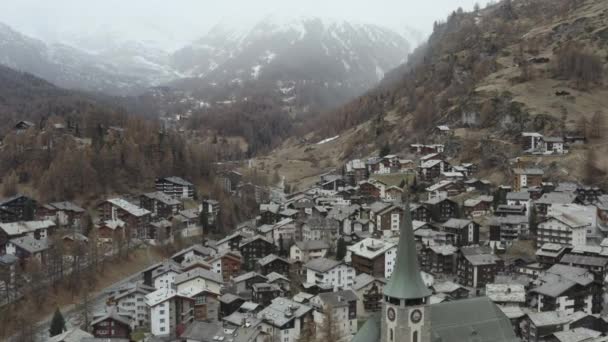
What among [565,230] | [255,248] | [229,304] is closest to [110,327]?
[229,304]

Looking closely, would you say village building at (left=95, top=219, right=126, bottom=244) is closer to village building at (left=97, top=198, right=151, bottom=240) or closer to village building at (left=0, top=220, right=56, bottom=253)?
village building at (left=97, top=198, right=151, bottom=240)

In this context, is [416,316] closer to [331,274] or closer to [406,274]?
[406,274]

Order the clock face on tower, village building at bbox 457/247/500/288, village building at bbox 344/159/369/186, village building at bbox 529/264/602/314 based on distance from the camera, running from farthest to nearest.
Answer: village building at bbox 344/159/369/186 < village building at bbox 457/247/500/288 < village building at bbox 529/264/602/314 < the clock face on tower

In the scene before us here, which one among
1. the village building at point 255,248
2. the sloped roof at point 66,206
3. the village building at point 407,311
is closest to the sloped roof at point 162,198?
the sloped roof at point 66,206

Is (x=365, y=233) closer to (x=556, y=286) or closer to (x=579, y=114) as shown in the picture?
(x=556, y=286)

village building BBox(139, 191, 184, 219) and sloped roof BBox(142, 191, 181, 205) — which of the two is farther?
sloped roof BBox(142, 191, 181, 205)

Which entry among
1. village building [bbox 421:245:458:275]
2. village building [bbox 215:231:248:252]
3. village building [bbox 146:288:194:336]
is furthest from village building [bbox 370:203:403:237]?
village building [bbox 146:288:194:336]

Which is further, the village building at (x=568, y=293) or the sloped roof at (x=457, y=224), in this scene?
the sloped roof at (x=457, y=224)

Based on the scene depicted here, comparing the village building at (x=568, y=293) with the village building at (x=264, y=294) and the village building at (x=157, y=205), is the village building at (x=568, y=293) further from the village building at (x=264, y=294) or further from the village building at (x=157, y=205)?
the village building at (x=157, y=205)
